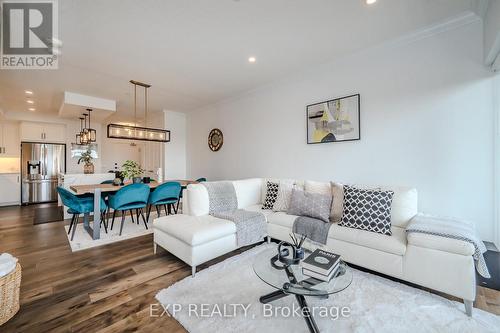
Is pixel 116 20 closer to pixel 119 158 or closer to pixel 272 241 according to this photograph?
pixel 272 241

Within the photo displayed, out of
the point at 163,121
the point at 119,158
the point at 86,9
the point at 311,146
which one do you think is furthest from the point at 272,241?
the point at 119,158

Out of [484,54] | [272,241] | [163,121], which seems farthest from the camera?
[163,121]

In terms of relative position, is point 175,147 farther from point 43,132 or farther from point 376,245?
point 376,245

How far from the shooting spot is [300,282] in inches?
60.2

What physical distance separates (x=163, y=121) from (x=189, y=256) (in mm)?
4916

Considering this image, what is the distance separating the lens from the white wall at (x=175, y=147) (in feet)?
20.4

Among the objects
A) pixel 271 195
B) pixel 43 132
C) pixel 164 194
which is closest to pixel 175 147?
pixel 164 194

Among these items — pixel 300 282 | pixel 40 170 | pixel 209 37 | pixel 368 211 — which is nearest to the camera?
pixel 300 282

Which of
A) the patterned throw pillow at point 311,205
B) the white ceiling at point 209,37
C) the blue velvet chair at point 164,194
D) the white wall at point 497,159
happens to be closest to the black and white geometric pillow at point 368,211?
the patterned throw pillow at point 311,205

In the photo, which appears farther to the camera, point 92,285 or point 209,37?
point 209,37

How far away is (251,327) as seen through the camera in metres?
1.58

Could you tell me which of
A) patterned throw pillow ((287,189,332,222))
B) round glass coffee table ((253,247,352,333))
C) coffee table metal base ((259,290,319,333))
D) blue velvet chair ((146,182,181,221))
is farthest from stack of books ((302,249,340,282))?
blue velvet chair ((146,182,181,221))

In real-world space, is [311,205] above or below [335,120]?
below

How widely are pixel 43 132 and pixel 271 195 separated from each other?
7.38 meters
